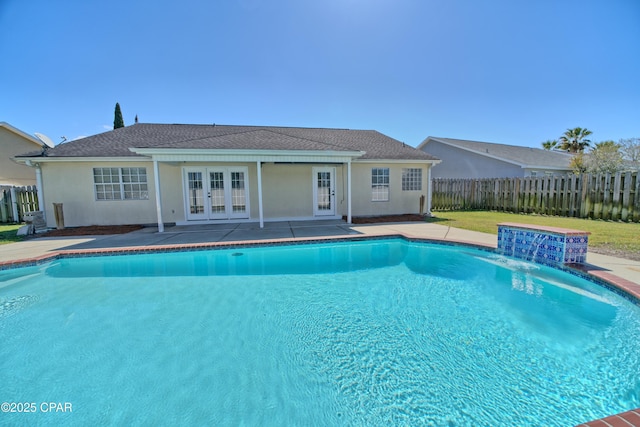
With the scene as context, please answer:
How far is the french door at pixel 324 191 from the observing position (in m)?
12.2

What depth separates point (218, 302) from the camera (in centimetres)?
465

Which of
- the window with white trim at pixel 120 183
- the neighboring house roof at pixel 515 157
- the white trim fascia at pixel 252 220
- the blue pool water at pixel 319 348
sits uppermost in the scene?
the neighboring house roof at pixel 515 157

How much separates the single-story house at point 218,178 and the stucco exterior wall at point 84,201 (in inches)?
1.4

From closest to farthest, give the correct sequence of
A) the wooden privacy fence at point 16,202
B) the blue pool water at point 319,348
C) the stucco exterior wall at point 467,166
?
the blue pool water at point 319,348 < the wooden privacy fence at point 16,202 < the stucco exterior wall at point 467,166

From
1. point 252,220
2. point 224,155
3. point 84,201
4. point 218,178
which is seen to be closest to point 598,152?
point 252,220

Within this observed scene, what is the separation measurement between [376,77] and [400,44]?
224 cm

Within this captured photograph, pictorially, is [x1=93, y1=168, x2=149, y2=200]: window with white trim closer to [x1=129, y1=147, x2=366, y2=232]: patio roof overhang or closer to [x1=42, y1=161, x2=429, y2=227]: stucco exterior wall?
[x1=42, y1=161, x2=429, y2=227]: stucco exterior wall

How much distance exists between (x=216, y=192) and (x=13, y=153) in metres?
17.7

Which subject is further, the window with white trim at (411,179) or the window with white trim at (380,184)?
the window with white trim at (411,179)

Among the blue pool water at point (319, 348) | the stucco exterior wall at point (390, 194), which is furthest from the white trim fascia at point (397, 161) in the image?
the blue pool water at point (319, 348)

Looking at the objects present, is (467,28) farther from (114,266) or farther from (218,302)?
(114,266)

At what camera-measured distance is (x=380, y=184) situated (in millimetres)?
12914

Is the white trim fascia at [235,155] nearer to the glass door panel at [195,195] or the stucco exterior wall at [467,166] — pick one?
the glass door panel at [195,195]

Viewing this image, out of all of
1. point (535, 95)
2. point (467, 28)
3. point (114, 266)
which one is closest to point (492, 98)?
point (535, 95)
